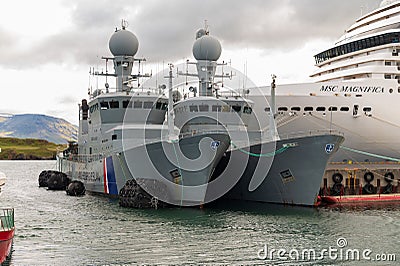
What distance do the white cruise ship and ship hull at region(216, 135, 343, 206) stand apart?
426 cm

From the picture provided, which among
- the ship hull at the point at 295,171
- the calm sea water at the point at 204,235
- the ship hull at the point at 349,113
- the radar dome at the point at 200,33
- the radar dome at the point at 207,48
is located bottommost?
the calm sea water at the point at 204,235

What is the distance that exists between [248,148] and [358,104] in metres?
7.20

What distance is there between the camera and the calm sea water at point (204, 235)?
1633 centimetres

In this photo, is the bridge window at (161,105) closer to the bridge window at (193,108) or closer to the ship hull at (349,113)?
the bridge window at (193,108)

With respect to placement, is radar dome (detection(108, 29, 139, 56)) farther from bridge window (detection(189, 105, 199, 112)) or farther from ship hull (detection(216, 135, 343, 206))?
ship hull (detection(216, 135, 343, 206))

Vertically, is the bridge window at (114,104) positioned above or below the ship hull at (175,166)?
above

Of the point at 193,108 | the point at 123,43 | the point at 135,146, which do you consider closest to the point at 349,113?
the point at 193,108

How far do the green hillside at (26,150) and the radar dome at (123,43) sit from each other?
115 meters

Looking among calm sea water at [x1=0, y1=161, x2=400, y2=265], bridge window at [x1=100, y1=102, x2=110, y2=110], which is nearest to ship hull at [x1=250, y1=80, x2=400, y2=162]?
calm sea water at [x1=0, y1=161, x2=400, y2=265]

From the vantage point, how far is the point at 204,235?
773 inches

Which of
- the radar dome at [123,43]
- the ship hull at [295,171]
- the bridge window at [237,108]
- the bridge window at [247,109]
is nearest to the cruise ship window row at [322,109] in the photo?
the bridge window at [247,109]

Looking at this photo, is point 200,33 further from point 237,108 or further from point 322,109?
point 322,109

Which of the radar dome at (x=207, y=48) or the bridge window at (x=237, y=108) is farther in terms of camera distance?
the radar dome at (x=207, y=48)

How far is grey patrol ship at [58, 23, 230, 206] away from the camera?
25.1m
